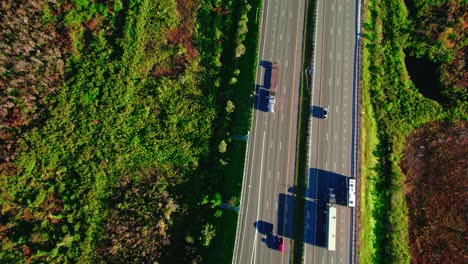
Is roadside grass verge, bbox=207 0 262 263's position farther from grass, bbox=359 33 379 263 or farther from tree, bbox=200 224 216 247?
grass, bbox=359 33 379 263

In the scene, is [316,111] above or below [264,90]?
below

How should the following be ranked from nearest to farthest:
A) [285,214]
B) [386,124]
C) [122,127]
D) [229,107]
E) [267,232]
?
[267,232] → [285,214] → [229,107] → [386,124] → [122,127]

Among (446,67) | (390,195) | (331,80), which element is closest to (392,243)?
(390,195)

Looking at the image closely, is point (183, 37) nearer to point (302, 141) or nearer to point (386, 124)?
point (302, 141)

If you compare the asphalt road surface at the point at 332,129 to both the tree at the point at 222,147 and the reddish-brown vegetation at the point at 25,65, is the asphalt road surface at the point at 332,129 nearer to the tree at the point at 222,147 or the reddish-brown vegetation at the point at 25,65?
the tree at the point at 222,147

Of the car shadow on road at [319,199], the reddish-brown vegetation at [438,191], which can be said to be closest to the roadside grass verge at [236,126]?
the car shadow on road at [319,199]

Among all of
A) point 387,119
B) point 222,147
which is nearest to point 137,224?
point 222,147

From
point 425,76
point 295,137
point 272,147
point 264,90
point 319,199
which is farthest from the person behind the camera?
point 425,76

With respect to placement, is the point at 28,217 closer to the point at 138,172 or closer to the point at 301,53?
the point at 138,172
